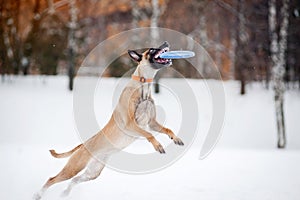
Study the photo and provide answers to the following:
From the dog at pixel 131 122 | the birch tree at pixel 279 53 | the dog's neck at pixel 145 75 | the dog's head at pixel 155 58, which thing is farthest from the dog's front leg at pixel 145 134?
the birch tree at pixel 279 53

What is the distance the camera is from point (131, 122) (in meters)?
4.04

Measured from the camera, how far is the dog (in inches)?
161

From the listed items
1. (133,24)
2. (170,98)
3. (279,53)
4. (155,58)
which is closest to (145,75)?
(155,58)

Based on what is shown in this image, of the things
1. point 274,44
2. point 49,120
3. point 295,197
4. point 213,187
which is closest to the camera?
point 295,197

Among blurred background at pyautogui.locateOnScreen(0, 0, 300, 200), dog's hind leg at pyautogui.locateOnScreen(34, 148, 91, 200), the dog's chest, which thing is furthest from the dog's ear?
blurred background at pyautogui.locateOnScreen(0, 0, 300, 200)

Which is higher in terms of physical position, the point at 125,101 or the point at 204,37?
the point at 204,37

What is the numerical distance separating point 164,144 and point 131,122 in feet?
19.2

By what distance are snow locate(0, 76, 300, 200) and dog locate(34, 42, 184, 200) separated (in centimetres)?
67

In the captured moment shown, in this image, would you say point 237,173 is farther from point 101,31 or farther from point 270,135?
point 101,31

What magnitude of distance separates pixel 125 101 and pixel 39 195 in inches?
65.1

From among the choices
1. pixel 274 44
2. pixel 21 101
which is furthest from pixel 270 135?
pixel 21 101

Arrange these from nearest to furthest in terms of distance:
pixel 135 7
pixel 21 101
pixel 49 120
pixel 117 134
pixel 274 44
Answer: pixel 117 134 → pixel 274 44 → pixel 49 120 → pixel 21 101 → pixel 135 7

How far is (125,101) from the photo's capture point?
4.21 m

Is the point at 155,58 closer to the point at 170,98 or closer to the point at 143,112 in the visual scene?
the point at 143,112
